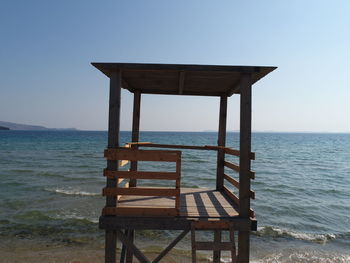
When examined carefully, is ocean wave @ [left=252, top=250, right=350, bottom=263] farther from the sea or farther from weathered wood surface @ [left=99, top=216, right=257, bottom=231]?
weathered wood surface @ [left=99, top=216, right=257, bottom=231]

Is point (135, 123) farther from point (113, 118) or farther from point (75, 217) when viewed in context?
point (75, 217)

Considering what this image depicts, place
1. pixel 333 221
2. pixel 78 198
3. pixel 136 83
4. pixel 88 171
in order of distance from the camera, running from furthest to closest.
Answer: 1. pixel 88 171
2. pixel 78 198
3. pixel 333 221
4. pixel 136 83

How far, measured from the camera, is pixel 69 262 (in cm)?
A: 784

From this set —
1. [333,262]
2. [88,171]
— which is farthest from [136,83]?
[88,171]

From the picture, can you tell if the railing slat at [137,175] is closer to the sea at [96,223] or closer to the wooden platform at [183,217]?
the wooden platform at [183,217]

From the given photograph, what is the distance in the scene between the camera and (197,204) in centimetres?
520

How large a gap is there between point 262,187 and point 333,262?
10.1 metres

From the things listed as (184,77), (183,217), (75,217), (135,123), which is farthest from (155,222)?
(75,217)

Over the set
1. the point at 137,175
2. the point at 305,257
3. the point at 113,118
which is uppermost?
the point at 113,118

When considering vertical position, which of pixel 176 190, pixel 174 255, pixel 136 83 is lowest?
pixel 174 255

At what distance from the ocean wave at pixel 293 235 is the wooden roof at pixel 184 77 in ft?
21.9

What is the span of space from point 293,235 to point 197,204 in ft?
24.1

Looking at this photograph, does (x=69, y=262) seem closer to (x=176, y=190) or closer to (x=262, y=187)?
(x=176, y=190)

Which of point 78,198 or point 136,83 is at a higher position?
point 136,83
